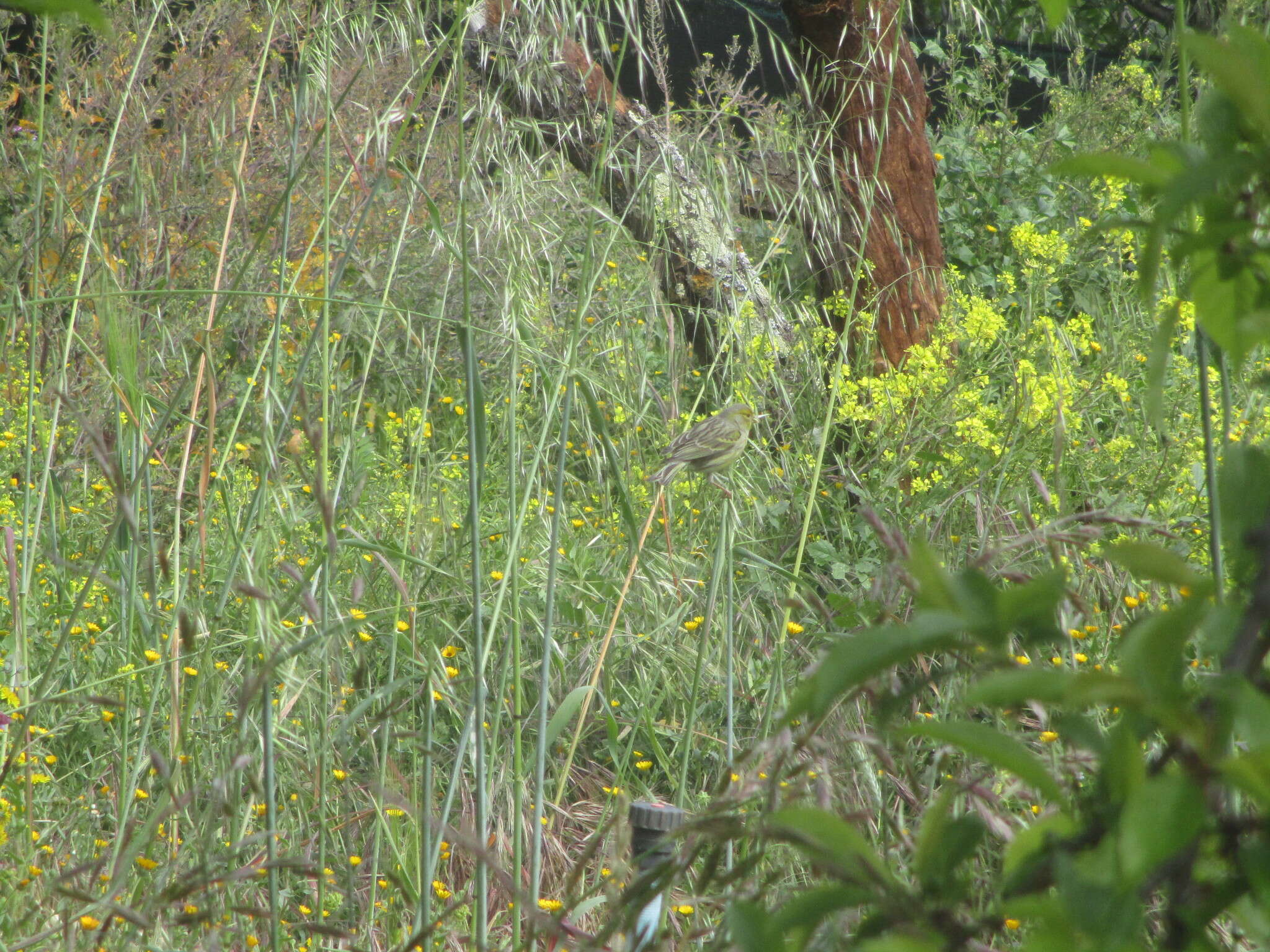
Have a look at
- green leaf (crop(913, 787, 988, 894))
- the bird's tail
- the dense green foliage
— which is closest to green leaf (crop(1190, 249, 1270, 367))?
the dense green foliage

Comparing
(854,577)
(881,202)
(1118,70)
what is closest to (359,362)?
(881,202)

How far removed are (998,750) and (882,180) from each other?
3.87m

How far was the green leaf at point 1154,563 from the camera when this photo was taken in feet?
1.38

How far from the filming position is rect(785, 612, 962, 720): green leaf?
41 centimetres

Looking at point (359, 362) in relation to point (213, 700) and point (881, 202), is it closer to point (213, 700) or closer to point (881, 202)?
point (881, 202)

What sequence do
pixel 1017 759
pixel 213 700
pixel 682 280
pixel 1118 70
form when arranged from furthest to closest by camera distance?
1. pixel 1118 70
2. pixel 682 280
3. pixel 213 700
4. pixel 1017 759

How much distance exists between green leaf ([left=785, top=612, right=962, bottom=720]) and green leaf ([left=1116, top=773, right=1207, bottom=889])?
0.08 m

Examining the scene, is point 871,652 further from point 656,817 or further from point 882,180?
point 882,180

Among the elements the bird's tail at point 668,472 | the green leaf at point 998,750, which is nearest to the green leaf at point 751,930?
the green leaf at point 998,750

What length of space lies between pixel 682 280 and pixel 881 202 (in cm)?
103

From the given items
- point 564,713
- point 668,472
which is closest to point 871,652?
point 564,713

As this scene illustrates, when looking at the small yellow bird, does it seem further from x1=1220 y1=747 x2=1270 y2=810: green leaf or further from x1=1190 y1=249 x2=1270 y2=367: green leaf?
x1=1220 y1=747 x2=1270 y2=810: green leaf

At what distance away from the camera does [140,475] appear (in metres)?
1.43

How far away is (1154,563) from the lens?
431 mm
